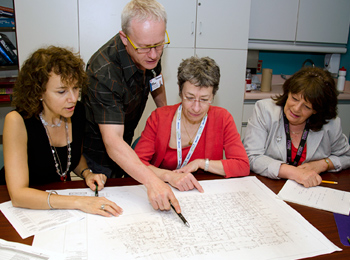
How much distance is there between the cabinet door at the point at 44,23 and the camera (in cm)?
241

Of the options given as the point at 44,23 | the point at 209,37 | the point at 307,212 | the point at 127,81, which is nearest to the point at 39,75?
the point at 127,81

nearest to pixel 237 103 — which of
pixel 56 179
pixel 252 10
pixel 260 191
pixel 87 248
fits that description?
pixel 252 10

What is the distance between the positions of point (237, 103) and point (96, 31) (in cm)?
156

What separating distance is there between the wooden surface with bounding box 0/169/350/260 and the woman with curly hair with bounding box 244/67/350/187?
0.08 meters

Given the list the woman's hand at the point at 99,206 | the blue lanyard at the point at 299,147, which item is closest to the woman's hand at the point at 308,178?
the blue lanyard at the point at 299,147

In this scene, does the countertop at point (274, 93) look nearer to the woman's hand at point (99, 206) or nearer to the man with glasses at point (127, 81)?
the man with glasses at point (127, 81)

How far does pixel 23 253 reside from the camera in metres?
0.86

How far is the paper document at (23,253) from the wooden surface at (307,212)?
0.12 feet

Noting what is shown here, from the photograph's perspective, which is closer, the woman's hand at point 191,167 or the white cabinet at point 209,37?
the woman's hand at point 191,167

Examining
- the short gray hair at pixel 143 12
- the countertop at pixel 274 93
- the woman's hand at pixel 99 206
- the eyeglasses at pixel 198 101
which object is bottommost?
the woman's hand at pixel 99 206

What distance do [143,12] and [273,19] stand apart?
2403 mm

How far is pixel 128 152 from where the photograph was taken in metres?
1.26

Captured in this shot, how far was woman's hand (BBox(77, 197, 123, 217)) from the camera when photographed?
1069mm

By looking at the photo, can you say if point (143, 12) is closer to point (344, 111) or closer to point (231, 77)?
point (231, 77)
